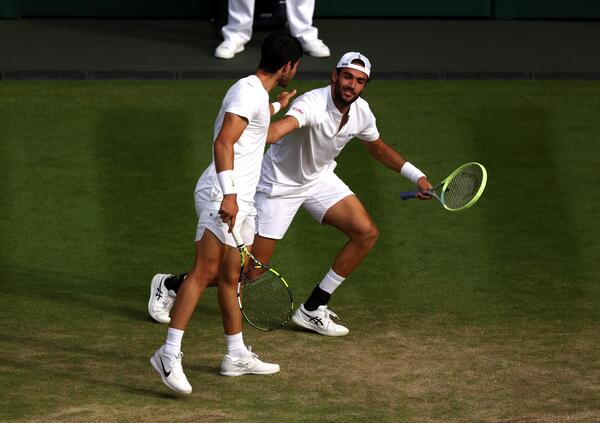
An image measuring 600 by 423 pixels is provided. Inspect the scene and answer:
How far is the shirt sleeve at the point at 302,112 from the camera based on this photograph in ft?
28.0

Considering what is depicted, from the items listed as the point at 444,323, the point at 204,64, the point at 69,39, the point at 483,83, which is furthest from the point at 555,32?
the point at 444,323

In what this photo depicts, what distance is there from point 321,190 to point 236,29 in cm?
495

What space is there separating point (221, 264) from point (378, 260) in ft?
9.08

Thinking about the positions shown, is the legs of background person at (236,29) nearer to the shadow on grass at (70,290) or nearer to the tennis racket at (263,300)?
the shadow on grass at (70,290)

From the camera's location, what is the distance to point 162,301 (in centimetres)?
918

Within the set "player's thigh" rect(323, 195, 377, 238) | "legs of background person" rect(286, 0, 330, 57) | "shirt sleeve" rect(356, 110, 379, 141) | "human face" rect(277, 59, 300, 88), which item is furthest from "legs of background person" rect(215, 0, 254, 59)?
"human face" rect(277, 59, 300, 88)

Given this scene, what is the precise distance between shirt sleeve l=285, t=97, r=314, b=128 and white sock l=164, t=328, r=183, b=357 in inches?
58.2

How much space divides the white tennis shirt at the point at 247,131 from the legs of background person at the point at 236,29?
5821 millimetres

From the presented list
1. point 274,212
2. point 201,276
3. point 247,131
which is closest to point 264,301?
point 201,276

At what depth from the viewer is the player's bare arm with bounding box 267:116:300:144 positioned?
320 inches

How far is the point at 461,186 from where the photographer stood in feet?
29.3

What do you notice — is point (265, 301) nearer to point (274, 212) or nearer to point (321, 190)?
point (274, 212)

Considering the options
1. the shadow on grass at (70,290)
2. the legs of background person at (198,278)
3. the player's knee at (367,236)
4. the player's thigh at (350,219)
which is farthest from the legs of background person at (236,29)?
the legs of background person at (198,278)

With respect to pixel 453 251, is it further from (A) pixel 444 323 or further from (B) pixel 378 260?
(A) pixel 444 323
